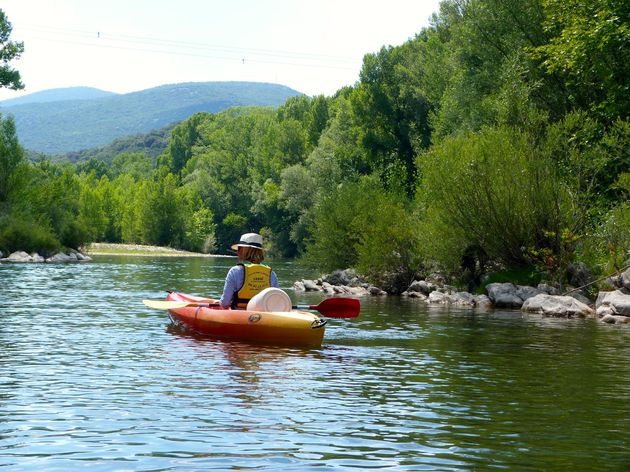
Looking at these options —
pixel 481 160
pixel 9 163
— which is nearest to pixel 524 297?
pixel 481 160

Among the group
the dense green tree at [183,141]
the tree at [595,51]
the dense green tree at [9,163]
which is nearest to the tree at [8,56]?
the dense green tree at [9,163]

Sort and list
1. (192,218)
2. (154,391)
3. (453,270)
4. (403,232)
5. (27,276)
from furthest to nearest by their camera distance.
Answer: (192,218), (27,276), (403,232), (453,270), (154,391)

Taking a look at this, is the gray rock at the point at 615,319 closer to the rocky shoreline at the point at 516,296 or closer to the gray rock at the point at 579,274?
the rocky shoreline at the point at 516,296

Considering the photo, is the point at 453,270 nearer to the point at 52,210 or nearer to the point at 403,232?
the point at 403,232

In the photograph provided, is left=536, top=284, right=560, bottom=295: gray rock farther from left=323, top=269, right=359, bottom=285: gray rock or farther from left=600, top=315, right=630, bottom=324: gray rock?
left=323, top=269, right=359, bottom=285: gray rock

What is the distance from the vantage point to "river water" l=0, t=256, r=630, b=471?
25.7 ft

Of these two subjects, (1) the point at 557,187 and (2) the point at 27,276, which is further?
(2) the point at 27,276

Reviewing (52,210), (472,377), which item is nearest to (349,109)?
(52,210)

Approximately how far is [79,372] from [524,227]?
739 inches

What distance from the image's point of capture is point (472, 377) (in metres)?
12.9

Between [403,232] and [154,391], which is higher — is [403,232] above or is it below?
above

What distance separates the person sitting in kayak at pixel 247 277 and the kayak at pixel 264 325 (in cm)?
33

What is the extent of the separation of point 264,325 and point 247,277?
1.37 metres

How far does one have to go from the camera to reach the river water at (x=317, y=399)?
25.7 feet
